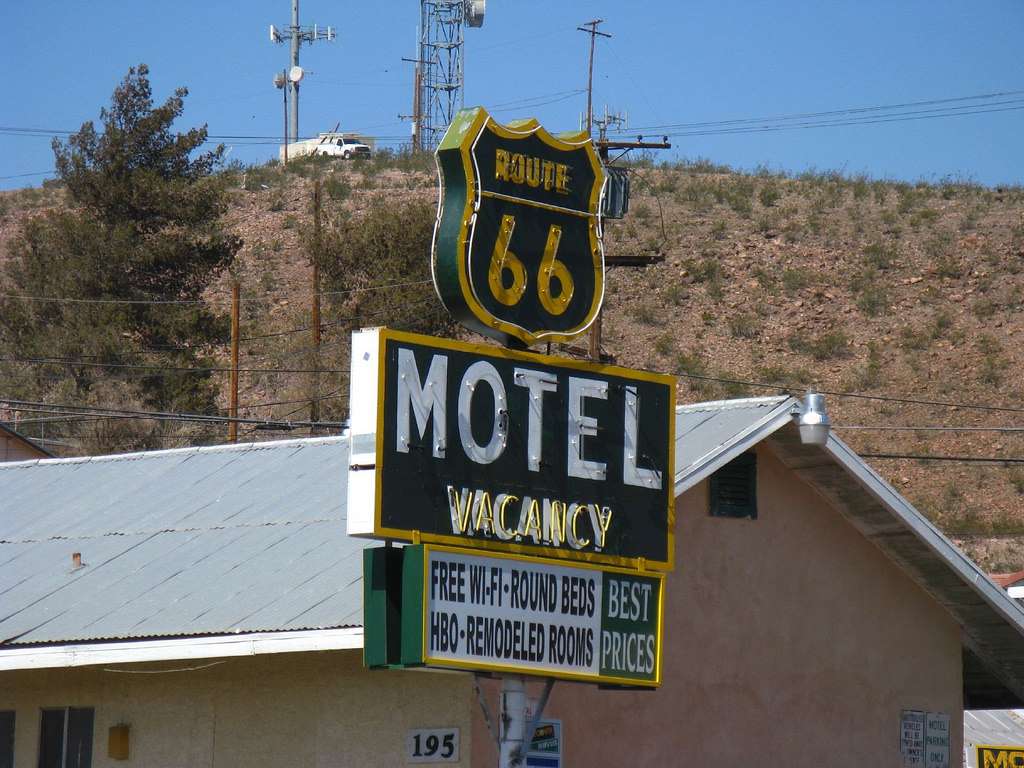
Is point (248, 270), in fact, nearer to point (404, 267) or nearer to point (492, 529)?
point (404, 267)

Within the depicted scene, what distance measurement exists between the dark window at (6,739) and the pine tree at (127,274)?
23428mm

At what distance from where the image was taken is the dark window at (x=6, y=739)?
1519 cm

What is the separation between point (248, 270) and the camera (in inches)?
2387

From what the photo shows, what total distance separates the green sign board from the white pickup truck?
65051 millimetres

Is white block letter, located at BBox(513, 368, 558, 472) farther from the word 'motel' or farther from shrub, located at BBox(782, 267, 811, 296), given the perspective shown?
shrub, located at BBox(782, 267, 811, 296)

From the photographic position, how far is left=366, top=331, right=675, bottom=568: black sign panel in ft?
33.8

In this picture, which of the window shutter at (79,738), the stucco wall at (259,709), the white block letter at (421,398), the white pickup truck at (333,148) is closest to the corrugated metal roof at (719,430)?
the stucco wall at (259,709)

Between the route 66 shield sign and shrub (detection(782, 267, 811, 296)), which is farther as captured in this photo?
shrub (detection(782, 267, 811, 296))

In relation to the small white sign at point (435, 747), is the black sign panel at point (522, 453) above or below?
above

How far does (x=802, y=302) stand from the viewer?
56375mm

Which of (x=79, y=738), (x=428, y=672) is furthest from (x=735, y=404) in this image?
(x=79, y=738)

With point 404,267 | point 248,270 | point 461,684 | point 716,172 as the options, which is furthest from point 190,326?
point 716,172

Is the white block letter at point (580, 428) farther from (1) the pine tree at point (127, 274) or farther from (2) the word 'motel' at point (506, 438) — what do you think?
(1) the pine tree at point (127, 274)

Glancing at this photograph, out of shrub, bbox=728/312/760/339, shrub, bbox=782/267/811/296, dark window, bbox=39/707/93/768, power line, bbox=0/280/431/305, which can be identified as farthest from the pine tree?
dark window, bbox=39/707/93/768
